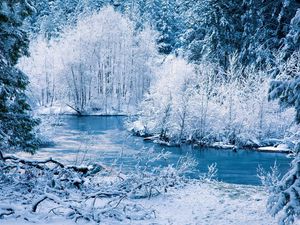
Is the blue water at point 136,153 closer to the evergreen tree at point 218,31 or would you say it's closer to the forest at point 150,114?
the forest at point 150,114

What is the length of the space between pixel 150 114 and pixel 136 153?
688 inches

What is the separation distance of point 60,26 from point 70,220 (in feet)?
191

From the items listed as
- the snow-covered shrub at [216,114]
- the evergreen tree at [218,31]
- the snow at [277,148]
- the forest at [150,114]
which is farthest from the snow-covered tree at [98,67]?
the snow at [277,148]

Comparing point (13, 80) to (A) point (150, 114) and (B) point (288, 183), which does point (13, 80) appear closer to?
(B) point (288, 183)

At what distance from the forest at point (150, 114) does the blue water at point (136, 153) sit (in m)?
0.15

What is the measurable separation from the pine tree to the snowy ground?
3.27m

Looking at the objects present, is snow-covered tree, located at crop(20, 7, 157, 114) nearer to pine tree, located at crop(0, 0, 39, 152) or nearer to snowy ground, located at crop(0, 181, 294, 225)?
snowy ground, located at crop(0, 181, 294, 225)

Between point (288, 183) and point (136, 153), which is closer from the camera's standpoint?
point (288, 183)

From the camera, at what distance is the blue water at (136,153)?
20.2 meters

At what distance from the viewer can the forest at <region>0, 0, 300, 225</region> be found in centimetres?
884

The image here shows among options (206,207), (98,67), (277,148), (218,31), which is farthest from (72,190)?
(98,67)

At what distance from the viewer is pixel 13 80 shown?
10.4 metres

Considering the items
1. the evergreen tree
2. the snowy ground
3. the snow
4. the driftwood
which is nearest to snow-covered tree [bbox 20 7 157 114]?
the evergreen tree

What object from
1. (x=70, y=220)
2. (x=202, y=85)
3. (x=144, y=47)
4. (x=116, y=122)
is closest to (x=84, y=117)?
(x=116, y=122)
